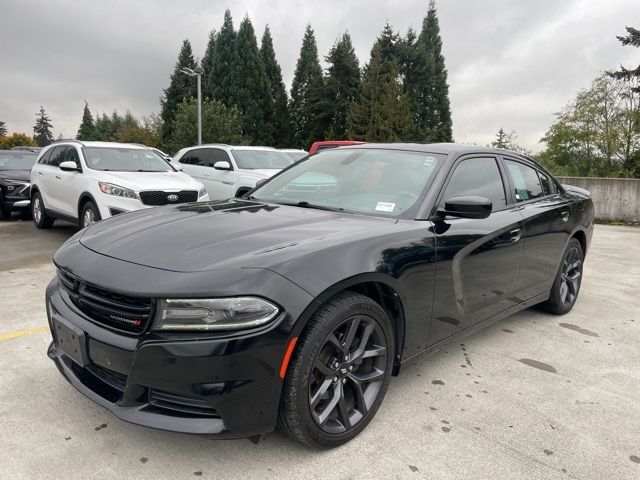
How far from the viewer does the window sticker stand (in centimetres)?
287

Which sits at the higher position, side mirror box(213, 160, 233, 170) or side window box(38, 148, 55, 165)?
side window box(38, 148, 55, 165)

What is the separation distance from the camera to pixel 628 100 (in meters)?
31.2

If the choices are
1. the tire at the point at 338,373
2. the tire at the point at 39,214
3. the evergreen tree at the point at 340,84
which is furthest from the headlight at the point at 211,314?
the evergreen tree at the point at 340,84

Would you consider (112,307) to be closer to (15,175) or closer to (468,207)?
(468,207)

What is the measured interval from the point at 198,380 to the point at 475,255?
1.88 metres

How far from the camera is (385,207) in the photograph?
9.50 ft

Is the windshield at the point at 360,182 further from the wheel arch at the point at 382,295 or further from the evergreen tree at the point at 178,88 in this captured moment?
the evergreen tree at the point at 178,88

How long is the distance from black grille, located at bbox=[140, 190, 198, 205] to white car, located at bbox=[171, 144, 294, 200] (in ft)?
5.71

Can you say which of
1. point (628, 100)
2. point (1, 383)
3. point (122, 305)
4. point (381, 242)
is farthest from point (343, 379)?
point (628, 100)

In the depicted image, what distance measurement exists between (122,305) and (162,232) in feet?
1.80

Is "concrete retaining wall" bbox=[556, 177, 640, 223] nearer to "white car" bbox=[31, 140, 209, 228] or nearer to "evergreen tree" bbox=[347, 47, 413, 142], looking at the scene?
"white car" bbox=[31, 140, 209, 228]

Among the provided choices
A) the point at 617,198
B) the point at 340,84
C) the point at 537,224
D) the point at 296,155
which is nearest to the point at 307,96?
the point at 340,84

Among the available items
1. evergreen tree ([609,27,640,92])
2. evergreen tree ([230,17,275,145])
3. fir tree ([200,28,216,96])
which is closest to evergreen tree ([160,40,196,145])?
fir tree ([200,28,216,96])

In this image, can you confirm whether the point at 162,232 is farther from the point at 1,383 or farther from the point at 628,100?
the point at 628,100
